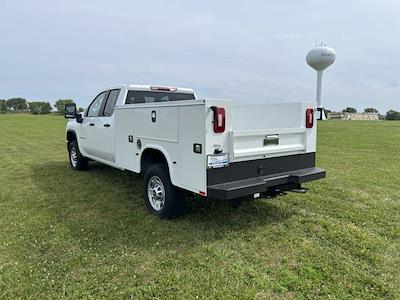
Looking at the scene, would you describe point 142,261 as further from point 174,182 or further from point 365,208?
point 365,208

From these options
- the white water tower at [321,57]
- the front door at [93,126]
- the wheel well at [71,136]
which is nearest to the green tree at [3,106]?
the white water tower at [321,57]

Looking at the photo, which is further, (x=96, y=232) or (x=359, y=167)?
(x=359, y=167)

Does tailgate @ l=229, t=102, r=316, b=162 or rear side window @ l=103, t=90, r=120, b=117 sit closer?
tailgate @ l=229, t=102, r=316, b=162

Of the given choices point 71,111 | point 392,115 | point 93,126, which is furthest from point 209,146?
point 392,115

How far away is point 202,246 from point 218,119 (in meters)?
1.48

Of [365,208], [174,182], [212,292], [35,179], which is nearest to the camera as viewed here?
[212,292]

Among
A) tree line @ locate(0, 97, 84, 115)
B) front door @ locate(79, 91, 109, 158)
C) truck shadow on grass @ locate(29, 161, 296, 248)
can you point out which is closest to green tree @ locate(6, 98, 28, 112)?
tree line @ locate(0, 97, 84, 115)

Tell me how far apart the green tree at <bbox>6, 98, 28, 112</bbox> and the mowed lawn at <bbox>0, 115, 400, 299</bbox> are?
8806 centimetres

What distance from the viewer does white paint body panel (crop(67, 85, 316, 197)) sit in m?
3.85

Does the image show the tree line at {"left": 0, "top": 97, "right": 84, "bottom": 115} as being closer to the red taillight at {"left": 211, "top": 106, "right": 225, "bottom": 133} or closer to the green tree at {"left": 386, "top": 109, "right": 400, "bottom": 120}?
the green tree at {"left": 386, "top": 109, "right": 400, "bottom": 120}

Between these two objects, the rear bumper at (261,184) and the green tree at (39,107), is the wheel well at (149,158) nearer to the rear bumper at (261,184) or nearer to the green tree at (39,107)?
the rear bumper at (261,184)

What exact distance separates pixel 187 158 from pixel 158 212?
1.18 meters

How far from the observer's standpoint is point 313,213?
4.89 metres

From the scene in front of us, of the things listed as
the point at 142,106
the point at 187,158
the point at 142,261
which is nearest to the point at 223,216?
the point at 187,158
